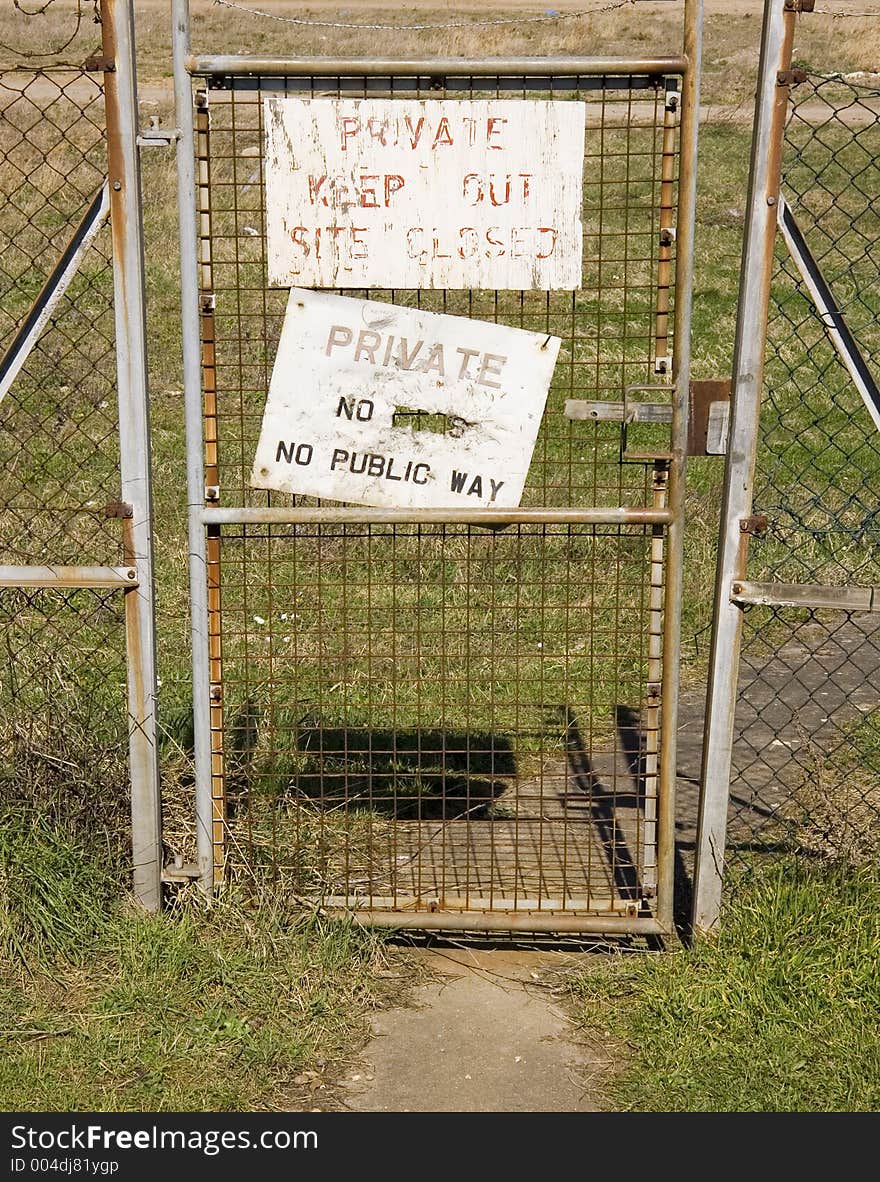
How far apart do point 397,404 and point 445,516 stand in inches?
13.2

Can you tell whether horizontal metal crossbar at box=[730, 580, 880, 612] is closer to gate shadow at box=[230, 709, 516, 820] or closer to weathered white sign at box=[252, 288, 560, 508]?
weathered white sign at box=[252, 288, 560, 508]

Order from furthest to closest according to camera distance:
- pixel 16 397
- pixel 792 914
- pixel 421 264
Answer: pixel 16 397
pixel 792 914
pixel 421 264

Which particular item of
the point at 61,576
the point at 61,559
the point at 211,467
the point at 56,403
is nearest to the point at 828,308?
the point at 211,467

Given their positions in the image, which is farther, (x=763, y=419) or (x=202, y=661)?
(x=763, y=419)

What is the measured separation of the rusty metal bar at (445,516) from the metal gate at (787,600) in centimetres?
31

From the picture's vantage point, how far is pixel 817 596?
361cm

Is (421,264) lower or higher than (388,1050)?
higher

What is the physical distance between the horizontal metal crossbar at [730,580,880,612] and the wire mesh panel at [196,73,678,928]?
314mm

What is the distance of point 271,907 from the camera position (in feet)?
12.7

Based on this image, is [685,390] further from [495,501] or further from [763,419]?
[763,419]

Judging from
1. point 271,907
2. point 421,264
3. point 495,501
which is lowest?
point 271,907

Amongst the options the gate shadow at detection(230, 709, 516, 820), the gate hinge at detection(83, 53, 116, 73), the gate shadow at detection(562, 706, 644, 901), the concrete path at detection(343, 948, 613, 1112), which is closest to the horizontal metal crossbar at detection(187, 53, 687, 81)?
the gate hinge at detection(83, 53, 116, 73)

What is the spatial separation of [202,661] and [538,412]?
Answer: 3.89 ft

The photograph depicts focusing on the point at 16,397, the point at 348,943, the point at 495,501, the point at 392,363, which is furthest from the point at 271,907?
the point at 16,397
